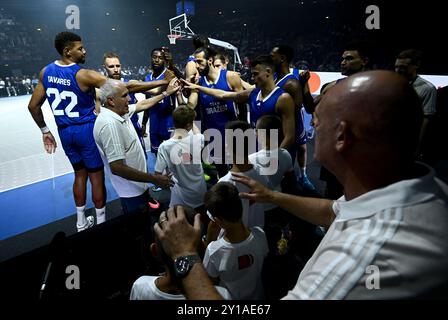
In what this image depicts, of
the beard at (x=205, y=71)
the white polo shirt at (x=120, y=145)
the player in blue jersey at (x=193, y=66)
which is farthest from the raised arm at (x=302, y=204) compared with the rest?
the player in blue jersey at (x=193, y=66)

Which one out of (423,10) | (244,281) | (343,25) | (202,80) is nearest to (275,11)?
(343,25)

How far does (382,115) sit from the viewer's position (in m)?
0.81

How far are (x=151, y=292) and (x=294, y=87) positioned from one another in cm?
321

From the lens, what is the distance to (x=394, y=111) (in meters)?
0.81

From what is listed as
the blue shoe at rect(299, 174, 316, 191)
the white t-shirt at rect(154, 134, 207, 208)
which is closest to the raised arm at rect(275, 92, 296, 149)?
the white t-shirt at rect(154, 134, 207, 208)

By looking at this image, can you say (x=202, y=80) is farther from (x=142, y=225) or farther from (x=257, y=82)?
(x=142, y=225)

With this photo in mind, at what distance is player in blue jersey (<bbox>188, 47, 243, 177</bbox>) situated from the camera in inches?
170

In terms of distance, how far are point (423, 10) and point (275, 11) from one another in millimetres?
11864

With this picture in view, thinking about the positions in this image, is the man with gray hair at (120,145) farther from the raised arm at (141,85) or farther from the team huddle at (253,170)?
the raised arm at (141,85)

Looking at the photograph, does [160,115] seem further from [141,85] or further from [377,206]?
[377,206]

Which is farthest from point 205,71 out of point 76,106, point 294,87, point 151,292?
point 151,292

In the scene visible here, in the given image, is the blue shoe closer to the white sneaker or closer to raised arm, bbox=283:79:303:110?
raised arm, bbox=283:79:303:110

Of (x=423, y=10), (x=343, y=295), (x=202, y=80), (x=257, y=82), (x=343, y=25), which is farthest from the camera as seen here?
(x=343, y=25)

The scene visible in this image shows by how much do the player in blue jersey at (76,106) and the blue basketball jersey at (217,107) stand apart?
1.53 metres
